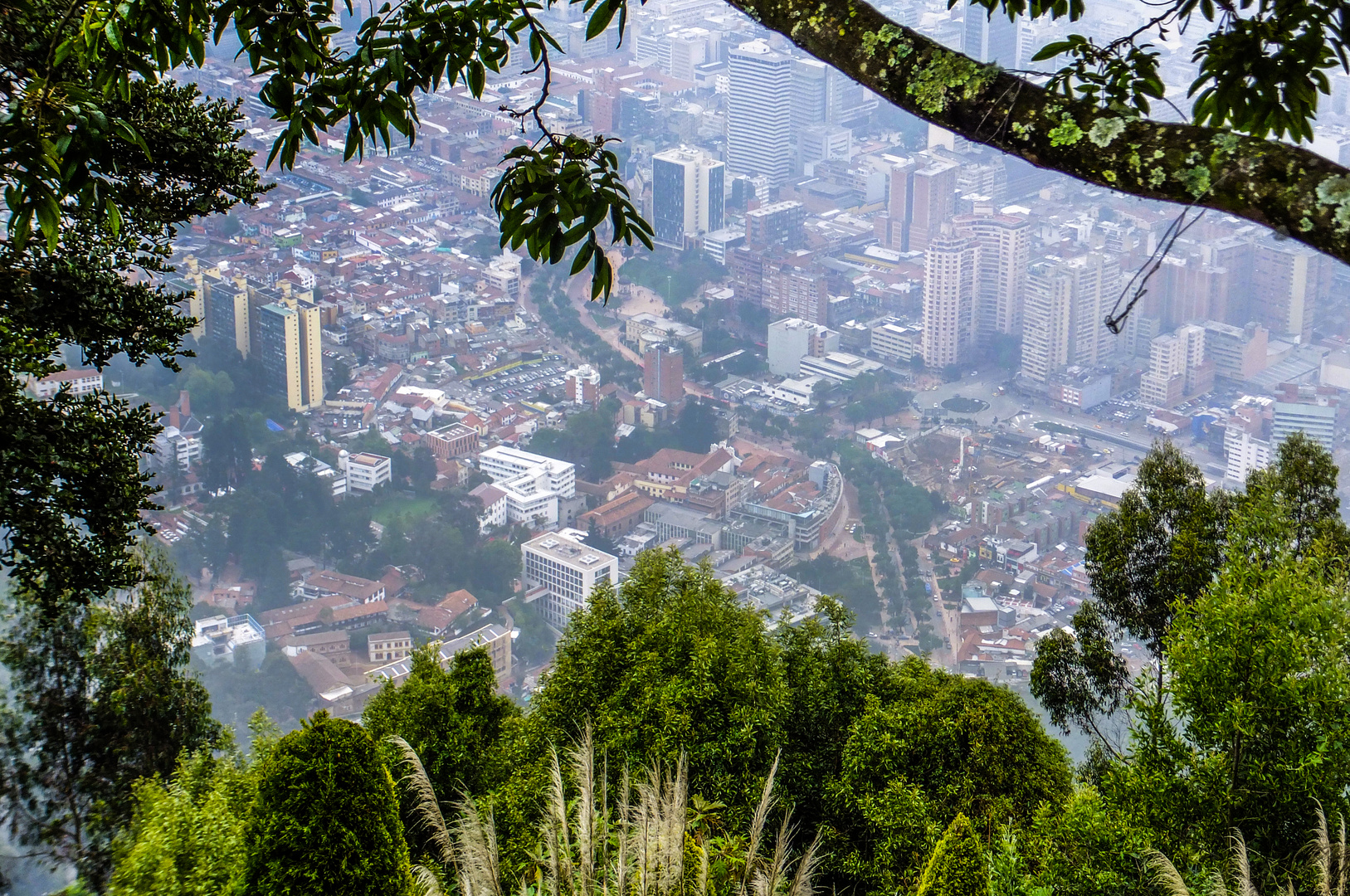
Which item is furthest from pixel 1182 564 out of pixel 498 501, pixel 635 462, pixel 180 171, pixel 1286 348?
pixel 1286 348

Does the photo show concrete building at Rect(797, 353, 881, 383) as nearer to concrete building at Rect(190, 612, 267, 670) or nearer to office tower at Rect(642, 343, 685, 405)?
office tower at Rect(642, 343, 685, 405)

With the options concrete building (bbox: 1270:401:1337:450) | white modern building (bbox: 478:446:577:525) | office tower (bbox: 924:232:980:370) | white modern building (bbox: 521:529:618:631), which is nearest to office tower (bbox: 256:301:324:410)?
white modern building (bbox: 478:446:577:525)

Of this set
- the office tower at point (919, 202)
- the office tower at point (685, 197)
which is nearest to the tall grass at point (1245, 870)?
the office tower at point (919, 202)

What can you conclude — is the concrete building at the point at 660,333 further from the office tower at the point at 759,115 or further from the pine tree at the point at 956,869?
the pine tree at the point at 956,869

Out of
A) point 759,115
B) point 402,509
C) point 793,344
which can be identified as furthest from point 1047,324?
point 402,509

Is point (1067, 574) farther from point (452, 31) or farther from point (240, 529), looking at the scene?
point (452, 31)

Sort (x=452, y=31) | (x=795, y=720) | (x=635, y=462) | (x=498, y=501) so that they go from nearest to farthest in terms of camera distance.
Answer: (x=452, y=31), (x=795, y=720), (x=498, y=501), (x=635, y=462)

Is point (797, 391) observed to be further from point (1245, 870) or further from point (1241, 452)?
point (1245, 870)
